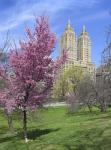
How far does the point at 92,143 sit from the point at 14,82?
17.7ft

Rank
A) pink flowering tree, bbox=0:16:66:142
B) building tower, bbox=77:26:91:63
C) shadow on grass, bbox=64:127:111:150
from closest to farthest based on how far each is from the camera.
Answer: shadow on grass, bbox=64:127:111:150 < pink flowering tree, bbox=0:16:66:142 < building tower, bbox=77:26:91:63

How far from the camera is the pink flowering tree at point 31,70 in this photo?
71.0ft

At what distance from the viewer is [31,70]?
21.7 meters

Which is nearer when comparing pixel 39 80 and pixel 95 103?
pixel 39 80

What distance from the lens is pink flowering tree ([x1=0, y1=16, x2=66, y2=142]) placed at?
21.6 m

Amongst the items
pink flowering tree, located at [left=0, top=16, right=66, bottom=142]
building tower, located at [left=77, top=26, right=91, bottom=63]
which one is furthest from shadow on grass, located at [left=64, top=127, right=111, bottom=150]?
building tower, located at [left=77, top=26, right=91, bottom=63]

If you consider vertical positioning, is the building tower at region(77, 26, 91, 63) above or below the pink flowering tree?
above

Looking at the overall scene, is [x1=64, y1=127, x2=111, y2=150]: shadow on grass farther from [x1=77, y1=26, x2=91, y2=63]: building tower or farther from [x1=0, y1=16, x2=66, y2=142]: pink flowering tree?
[x1=77, y1=26, x2=91, y2=63]: building tower

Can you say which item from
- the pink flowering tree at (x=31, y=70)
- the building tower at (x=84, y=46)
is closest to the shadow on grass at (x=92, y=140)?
the pink flowering tree at (x=31, y=70)

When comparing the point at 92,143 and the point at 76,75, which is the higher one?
the point at 76,75

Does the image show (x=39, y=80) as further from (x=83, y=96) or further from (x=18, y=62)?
(x=83, y=96)

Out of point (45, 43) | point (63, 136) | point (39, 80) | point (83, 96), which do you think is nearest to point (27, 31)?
point (45, 43)

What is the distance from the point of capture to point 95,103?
58062 millimetres

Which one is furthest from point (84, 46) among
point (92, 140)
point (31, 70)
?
point (92, 140)
